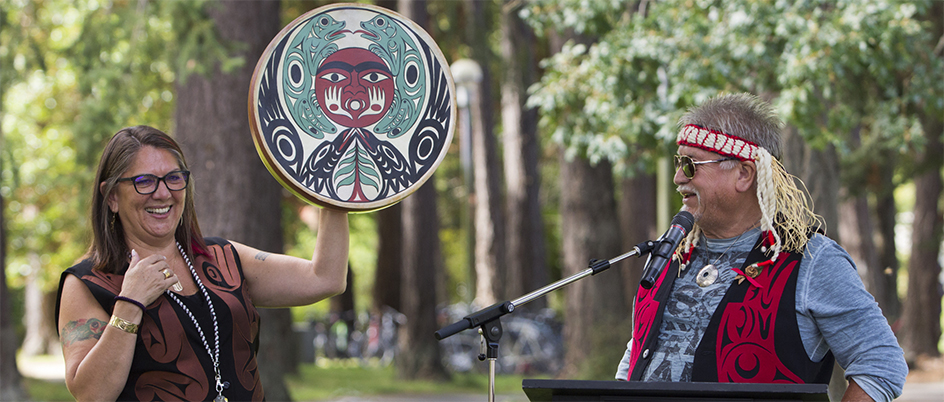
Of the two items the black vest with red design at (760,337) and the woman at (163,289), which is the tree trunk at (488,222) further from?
the black vest with red design at (760,337)

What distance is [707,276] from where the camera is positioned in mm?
2781

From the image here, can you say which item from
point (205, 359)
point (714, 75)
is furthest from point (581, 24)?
point (205, 359)

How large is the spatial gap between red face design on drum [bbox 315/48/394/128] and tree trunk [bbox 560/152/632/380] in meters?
7.68

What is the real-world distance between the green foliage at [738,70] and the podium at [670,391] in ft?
14.8

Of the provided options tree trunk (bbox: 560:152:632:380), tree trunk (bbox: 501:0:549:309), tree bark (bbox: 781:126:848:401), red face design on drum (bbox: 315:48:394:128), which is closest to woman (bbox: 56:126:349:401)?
red face design on drum (bbox: 315:48:394:128)

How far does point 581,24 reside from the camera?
24.6ft

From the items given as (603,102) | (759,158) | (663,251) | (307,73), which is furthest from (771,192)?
(603,102)

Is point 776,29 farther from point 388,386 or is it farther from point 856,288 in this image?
point 388,386

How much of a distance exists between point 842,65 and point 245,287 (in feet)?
16.0

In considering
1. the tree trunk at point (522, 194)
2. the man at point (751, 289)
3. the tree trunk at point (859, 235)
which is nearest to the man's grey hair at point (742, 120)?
the man at point (751, 289)

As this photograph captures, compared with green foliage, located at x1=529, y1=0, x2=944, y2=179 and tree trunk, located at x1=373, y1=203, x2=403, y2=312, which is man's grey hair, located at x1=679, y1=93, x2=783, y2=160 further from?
tree trunk, located at x1=373, y1=203, x2=403, y2=312

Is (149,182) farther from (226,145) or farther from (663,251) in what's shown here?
(226,145)

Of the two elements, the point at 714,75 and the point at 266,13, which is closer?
the point at 714,75

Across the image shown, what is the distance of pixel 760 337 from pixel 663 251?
38 cm
